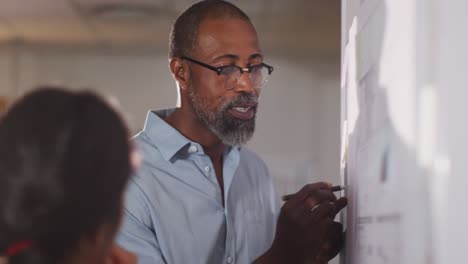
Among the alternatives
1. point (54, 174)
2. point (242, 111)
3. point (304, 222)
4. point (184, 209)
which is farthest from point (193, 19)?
point (54, 174)

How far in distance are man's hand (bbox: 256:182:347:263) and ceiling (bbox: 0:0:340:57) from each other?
265cm

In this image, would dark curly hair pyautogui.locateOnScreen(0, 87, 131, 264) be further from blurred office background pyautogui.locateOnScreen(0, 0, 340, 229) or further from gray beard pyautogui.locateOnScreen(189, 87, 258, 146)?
blurred office background pyautogui.locateOnScreen(0, 0, 340, 229)

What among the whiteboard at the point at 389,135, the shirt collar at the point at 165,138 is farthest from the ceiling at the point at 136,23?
the whiteboard at the point at 389,135

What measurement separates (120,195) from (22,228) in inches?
3.6

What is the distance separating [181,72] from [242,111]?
0.18 metres

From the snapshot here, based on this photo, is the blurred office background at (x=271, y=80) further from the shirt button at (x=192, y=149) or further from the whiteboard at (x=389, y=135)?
the whiteboard at (x=389, y=135)

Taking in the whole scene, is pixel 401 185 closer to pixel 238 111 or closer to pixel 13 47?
pixel 238 111

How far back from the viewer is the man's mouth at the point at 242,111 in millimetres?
1304

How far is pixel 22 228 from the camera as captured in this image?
1.88 ft

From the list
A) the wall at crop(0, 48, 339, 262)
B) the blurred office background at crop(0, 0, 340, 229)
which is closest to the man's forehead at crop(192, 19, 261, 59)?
the blurred office background at crop(0, 0, 340, 229)

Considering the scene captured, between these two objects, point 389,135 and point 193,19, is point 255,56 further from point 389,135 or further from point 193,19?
point 389,135

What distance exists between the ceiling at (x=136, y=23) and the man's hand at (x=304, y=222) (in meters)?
2.65

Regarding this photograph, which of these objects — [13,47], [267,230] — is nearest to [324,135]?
[13,47]

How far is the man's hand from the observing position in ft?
3.83
